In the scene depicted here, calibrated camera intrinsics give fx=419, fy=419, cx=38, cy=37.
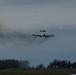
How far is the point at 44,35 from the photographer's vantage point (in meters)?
117

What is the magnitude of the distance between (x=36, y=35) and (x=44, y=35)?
232cm

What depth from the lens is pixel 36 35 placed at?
11662 centimetres
